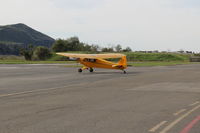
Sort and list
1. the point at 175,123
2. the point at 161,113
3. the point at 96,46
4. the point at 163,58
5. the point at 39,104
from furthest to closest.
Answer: the point at 96,46 → the point at 163,58 → the point at 39,104 → the point at 161,113 → the point at 175,123

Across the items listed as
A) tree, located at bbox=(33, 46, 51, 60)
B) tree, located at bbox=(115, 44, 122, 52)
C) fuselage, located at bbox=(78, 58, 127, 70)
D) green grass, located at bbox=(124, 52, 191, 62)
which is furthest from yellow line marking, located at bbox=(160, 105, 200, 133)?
tree, located at bbox=(115, 44, 122, 52)

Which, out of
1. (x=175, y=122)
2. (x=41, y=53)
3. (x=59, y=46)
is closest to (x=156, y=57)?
(x=41, y=53)

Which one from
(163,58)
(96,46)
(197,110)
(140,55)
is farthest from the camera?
(96,46)

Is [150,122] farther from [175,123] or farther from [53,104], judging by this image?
[53,104]

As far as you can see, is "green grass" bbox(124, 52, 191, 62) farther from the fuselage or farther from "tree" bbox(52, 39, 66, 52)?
the fuselage

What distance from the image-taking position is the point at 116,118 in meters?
8.86

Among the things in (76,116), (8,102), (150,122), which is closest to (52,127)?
(76,116)

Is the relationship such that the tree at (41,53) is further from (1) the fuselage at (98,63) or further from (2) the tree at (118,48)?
(1) the fuselage at (98,63)

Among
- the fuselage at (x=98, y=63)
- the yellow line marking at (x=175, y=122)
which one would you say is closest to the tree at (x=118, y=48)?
the fuselage at (x=98, y=63)

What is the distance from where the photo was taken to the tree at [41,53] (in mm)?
118188

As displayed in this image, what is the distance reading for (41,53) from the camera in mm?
119250

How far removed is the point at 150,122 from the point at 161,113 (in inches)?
62.3

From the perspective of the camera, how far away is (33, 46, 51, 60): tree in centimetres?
11819

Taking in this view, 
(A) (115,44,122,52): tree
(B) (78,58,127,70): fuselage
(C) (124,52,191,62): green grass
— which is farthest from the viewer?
(A) (115,44,122,52): tree
